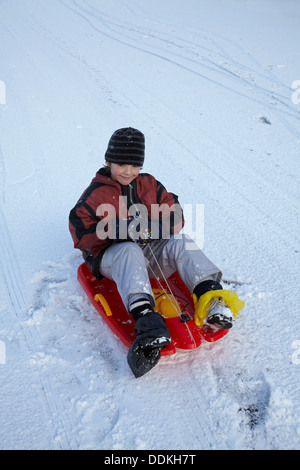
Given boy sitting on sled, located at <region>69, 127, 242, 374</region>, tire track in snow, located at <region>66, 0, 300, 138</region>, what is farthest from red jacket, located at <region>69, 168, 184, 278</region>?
tire track in snow, located at <region>66, 0, 300, 138</region>

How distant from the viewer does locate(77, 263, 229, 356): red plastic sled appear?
6.01 ft

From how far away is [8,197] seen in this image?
3.07 m

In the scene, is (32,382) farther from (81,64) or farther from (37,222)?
(81,64)

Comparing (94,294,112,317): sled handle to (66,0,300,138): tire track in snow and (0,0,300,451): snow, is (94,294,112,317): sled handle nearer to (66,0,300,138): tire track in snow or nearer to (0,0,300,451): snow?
(0,0,300,451): snow

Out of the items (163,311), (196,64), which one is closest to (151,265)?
(163,311)

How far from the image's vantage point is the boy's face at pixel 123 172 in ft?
7.22

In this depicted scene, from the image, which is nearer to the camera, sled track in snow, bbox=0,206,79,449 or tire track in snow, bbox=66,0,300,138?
sled track in snow, bbox=0,206,79,449

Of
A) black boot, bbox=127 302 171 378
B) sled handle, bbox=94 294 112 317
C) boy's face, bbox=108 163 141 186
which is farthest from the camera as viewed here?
boy's face, bbox=108 163 141 186

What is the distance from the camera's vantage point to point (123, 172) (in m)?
2.21

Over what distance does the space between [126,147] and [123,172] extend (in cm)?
13

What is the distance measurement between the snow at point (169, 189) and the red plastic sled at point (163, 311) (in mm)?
68

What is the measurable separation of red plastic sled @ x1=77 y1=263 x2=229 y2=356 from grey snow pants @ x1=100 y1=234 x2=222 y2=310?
4.2 inches

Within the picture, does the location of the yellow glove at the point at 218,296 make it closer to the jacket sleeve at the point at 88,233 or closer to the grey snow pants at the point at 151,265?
the grey snow pants at the point at 151,265

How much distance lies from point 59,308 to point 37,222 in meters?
0.92
